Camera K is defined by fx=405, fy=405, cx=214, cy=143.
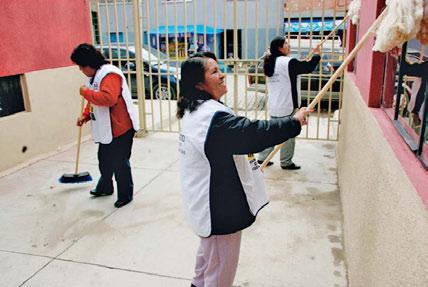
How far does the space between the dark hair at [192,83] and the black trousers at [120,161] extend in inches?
83.4

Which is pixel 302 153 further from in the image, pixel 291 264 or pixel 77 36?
pixel 77 36

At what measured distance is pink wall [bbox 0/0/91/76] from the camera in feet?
17.7

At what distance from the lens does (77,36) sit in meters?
6.82

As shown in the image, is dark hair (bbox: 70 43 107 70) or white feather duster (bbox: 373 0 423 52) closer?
white feather duster (bbox: 373 0 423 52)

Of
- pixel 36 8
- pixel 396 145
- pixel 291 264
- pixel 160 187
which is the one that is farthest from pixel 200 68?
pixel 36 8

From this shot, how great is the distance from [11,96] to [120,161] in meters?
2.40

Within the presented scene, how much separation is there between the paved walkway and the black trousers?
0.63 feet

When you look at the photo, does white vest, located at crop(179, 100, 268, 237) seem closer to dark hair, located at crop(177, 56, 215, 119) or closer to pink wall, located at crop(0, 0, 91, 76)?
dark hair, located at crop(177, 56, 215, 119)

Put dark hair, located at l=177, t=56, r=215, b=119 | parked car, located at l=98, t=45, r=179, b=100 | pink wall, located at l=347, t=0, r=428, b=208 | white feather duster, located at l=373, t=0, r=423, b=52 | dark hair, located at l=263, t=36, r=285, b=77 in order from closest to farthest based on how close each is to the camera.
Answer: pink wall, located at l=347, t=0, r=428, b=208 < white feather duster, located at l=373, t=0, r=423, b=52 < dark hair, located at l=177, t=56, r=215, b=119 < dark hair, located at l=263, t=36, r=285, b=77 < parked car, located at l=98, t=45, r=179, b=100

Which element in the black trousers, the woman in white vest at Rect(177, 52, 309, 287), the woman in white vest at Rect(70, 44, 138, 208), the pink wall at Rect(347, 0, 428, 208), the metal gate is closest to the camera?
the pink wall at Rect(347, 0, 428, 208)

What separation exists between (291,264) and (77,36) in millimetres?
5378

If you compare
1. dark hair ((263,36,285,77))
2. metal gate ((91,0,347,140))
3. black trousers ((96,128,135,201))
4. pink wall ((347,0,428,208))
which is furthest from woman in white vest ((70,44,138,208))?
pink wall ((347,0,428,208))

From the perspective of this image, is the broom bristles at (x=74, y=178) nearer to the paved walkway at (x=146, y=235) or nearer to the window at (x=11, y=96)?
the paved walkway at (x=146, y=235)

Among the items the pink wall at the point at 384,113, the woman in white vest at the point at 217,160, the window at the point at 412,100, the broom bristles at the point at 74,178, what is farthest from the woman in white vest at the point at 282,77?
the woman in white vest at the point at 217,160
